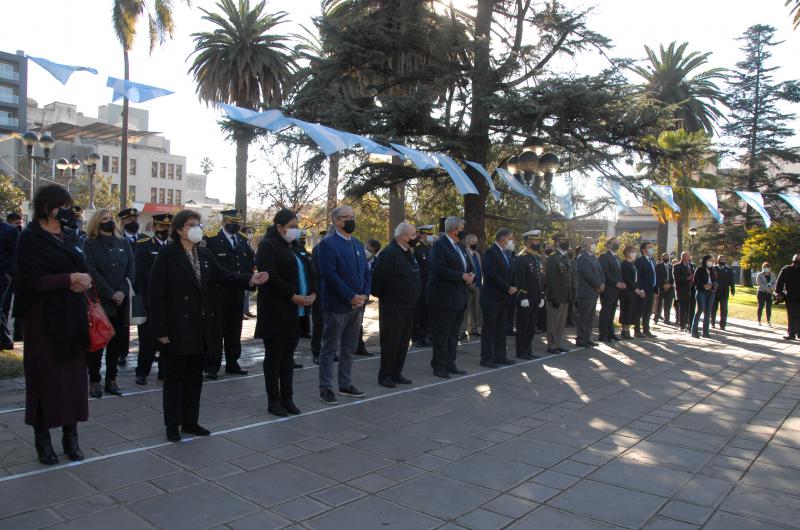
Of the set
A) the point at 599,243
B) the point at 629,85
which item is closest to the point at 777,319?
the point at 629,85

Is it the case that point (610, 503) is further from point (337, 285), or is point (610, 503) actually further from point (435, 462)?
point (337, 285)

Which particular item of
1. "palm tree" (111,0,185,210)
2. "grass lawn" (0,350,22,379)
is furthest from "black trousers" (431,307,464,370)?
"palm tree" (111,0,185,210)

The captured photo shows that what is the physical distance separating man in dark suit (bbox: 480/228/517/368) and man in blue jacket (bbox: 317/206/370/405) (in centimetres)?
292

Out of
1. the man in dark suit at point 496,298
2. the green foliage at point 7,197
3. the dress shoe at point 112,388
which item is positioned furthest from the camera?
the green foliage at point 7,197

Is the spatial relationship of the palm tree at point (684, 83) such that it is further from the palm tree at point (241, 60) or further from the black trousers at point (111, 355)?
the black trousers at point (111, 355)

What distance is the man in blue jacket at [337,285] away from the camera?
6344 mm

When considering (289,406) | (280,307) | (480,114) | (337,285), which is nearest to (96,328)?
(280,307)

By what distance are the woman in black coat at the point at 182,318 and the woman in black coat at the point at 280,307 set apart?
69 cm

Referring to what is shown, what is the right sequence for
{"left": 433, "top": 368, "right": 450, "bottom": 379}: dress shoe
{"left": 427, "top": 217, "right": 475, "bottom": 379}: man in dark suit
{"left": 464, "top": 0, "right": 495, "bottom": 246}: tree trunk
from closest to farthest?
1. {"left": 433, "top": 368, "right": 450, "bottom": 379}: dress shoe
2. {"left": 427, "top": 217, "right": 475, "bottom": 379}: man in dark suit
3. {"left": 464, "top": 0, "right": 495, "bottom": 246}: tree trunk

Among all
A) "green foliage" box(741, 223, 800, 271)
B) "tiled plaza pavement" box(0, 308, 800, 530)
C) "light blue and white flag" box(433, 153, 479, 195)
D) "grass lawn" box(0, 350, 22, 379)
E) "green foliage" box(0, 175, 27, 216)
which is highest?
"green foliage" box(0, 175, 27, 216)

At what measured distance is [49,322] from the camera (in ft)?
14.2

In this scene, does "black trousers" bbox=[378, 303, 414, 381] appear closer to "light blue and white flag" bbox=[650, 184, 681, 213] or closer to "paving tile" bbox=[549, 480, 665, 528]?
"paving tile" bbox=[549, 480, 665, 528]

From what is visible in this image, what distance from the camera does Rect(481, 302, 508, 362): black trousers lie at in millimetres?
8945

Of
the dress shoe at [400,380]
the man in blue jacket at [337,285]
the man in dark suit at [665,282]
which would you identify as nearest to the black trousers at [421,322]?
the dress shoe at [400,380]
